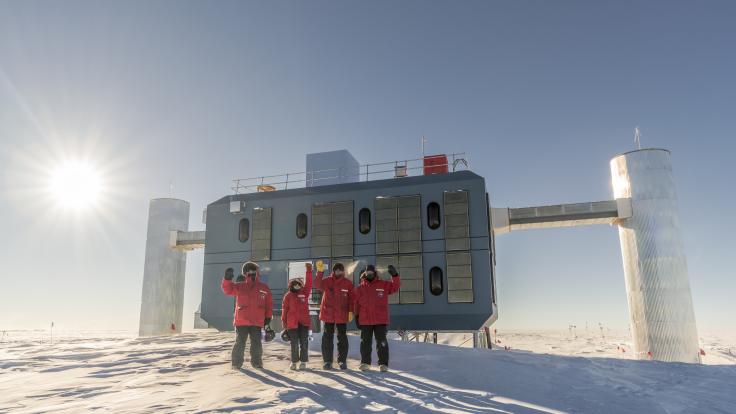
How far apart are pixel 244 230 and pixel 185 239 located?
366 inches

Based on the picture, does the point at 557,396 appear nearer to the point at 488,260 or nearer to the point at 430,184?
the point at 488,260

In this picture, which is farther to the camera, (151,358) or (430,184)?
(430,184)

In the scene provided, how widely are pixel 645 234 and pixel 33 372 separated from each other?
21.9 m

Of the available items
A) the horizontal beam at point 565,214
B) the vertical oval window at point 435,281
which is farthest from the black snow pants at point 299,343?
the horizontal beam at point 565,214

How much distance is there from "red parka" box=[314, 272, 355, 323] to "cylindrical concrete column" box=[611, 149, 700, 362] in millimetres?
16213

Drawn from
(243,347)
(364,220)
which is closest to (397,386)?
(243,347)

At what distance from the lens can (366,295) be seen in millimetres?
9109

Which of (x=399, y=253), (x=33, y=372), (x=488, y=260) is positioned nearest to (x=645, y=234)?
(x=488, y=260)

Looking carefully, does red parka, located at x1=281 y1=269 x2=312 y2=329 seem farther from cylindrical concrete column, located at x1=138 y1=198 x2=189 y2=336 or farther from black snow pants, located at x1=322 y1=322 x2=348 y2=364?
cylindrical concrete column, located at x1=138 y1=198 x2=189 y2=336

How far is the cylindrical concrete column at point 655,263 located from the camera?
19431 mm

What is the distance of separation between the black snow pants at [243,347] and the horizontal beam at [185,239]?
20416 mm

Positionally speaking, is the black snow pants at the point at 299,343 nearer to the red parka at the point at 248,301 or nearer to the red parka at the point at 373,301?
the red parka at the point at 248,301

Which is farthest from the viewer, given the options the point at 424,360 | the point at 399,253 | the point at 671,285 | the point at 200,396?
the point at 671,285

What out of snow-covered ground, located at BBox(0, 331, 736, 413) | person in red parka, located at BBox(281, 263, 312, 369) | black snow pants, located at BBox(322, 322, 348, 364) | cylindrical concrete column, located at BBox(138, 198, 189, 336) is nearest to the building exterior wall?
snow-covered ground, located at BBox(0, 331, 736, 413)
